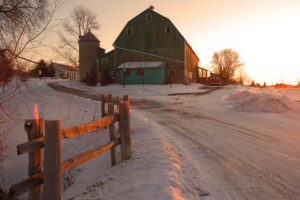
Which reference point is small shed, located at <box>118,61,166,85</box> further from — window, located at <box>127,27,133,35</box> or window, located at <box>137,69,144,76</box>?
window, located at <box>127,27,133,35</box>

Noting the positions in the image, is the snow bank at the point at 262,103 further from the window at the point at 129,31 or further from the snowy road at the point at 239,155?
the window at the point at 129,31

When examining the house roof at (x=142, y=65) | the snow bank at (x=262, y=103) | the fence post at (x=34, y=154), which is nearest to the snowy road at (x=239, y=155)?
the snow bank at (x=262, y=103)

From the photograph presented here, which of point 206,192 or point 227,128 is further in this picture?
point 227,128

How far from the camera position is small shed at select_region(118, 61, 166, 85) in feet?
93.0

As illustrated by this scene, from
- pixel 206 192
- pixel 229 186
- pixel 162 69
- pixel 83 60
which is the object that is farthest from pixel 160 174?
pixel 83 60

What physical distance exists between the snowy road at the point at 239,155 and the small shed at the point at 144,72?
19947mm

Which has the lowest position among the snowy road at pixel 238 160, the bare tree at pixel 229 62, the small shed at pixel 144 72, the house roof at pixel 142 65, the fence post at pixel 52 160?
the snowy road at pixel 238 160

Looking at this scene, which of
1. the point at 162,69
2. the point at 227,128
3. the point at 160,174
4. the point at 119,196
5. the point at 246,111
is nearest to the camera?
the point at 119,196

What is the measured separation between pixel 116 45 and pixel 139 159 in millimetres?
28907

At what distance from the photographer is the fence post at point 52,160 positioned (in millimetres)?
2855

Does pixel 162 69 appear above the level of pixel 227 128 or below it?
above

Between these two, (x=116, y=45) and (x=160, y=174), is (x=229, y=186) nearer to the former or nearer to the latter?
(x=160, y=174)

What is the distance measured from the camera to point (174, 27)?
1139 inches

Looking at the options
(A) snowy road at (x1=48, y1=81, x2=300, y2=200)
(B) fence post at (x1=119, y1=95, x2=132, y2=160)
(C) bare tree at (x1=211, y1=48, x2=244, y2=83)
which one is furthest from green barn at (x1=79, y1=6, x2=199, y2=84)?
(C) bare tree at (x1=211, y1=48, x2=244, y2=83)
